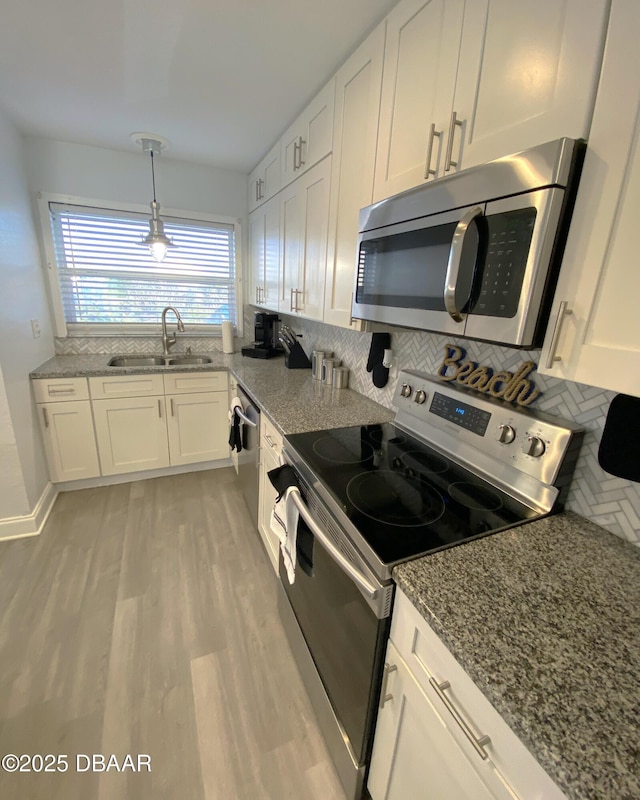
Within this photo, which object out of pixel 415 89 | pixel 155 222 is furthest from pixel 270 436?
pixel 155 222

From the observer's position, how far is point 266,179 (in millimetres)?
2605

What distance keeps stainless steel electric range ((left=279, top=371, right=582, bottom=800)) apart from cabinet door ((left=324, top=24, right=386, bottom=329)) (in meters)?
0.57

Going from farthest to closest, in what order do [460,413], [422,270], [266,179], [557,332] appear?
1. [266,179]
2. [460,413]
3. [422,270]
4. [557,332]

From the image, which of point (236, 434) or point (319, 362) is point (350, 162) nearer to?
point (319, 362)

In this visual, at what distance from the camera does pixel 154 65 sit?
5.29ft

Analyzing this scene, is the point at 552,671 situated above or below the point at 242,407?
above

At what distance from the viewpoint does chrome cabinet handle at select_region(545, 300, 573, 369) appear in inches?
28.5

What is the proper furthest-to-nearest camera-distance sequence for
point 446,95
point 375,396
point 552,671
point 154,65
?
point 375,396 → point 154,65 → point 446,95 → point 552,671

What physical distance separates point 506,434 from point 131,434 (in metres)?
2.53

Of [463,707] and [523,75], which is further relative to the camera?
[523,75]

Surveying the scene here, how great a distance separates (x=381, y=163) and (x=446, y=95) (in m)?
0.32

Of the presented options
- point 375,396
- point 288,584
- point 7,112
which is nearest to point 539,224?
point 375,396

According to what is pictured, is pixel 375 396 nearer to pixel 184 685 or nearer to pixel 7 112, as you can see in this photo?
pixel 184 685

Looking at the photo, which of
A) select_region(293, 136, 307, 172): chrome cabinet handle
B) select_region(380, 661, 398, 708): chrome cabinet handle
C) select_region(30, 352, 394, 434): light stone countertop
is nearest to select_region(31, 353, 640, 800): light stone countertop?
select_region(380, 661, 398, 708): chrome cabinet handle
